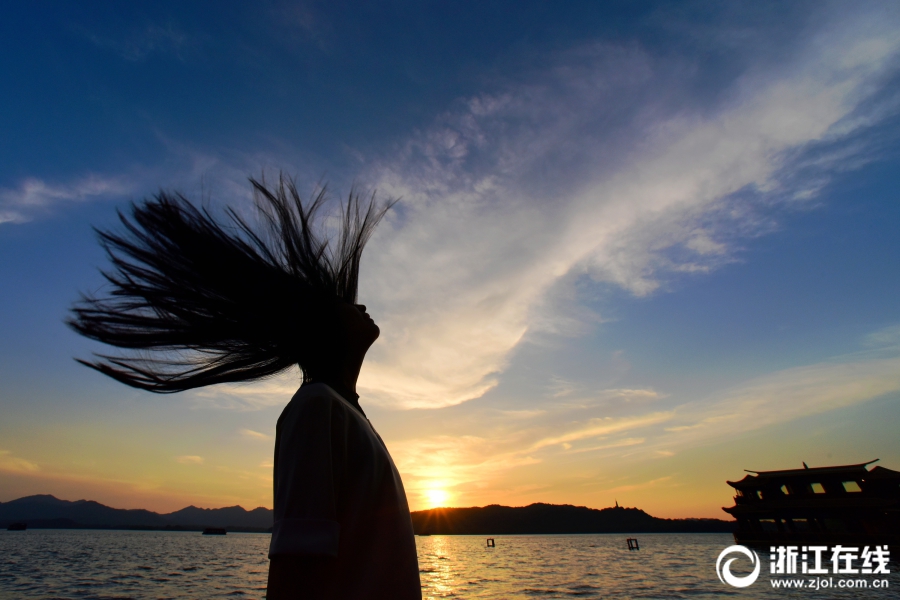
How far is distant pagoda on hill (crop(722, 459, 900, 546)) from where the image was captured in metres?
35.5

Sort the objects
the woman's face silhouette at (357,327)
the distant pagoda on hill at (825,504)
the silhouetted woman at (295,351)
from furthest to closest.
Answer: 1. the distant pagoda on hill at (825,504)
2. the woman's face silhouette at (357,327)
3. the silhouetted woman at (295,351)

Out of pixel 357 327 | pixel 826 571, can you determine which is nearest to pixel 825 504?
pixel 826 571

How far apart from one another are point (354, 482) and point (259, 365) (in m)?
1.07

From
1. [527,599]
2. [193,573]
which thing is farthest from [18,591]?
[527,599]

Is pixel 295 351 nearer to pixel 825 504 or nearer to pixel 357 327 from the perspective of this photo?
pixel 357 327

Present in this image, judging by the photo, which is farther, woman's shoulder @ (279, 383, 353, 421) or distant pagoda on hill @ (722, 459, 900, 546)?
distant pagoda on hill @ (722, 459, 900, 546)

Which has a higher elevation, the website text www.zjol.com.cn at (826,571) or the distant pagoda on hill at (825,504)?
the distant pagoda on hill at (825,504)

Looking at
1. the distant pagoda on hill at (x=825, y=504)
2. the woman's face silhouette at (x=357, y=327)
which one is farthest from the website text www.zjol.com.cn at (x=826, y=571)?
the woman's face silhouette at (x=357, y=327)

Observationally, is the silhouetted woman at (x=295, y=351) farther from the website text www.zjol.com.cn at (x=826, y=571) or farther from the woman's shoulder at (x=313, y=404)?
the website text www.zjol.com.cn at (x=826, y=571)

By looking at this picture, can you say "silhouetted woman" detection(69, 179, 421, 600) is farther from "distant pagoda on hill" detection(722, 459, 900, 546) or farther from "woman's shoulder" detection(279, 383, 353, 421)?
"distant pagoda on hill" detection(722, 459, 900, 546)

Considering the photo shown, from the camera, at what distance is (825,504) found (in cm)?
3731

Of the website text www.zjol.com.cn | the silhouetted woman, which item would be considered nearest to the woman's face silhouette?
the silhouetted woman

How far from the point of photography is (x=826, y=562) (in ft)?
174

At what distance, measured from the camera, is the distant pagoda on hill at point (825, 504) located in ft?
116
